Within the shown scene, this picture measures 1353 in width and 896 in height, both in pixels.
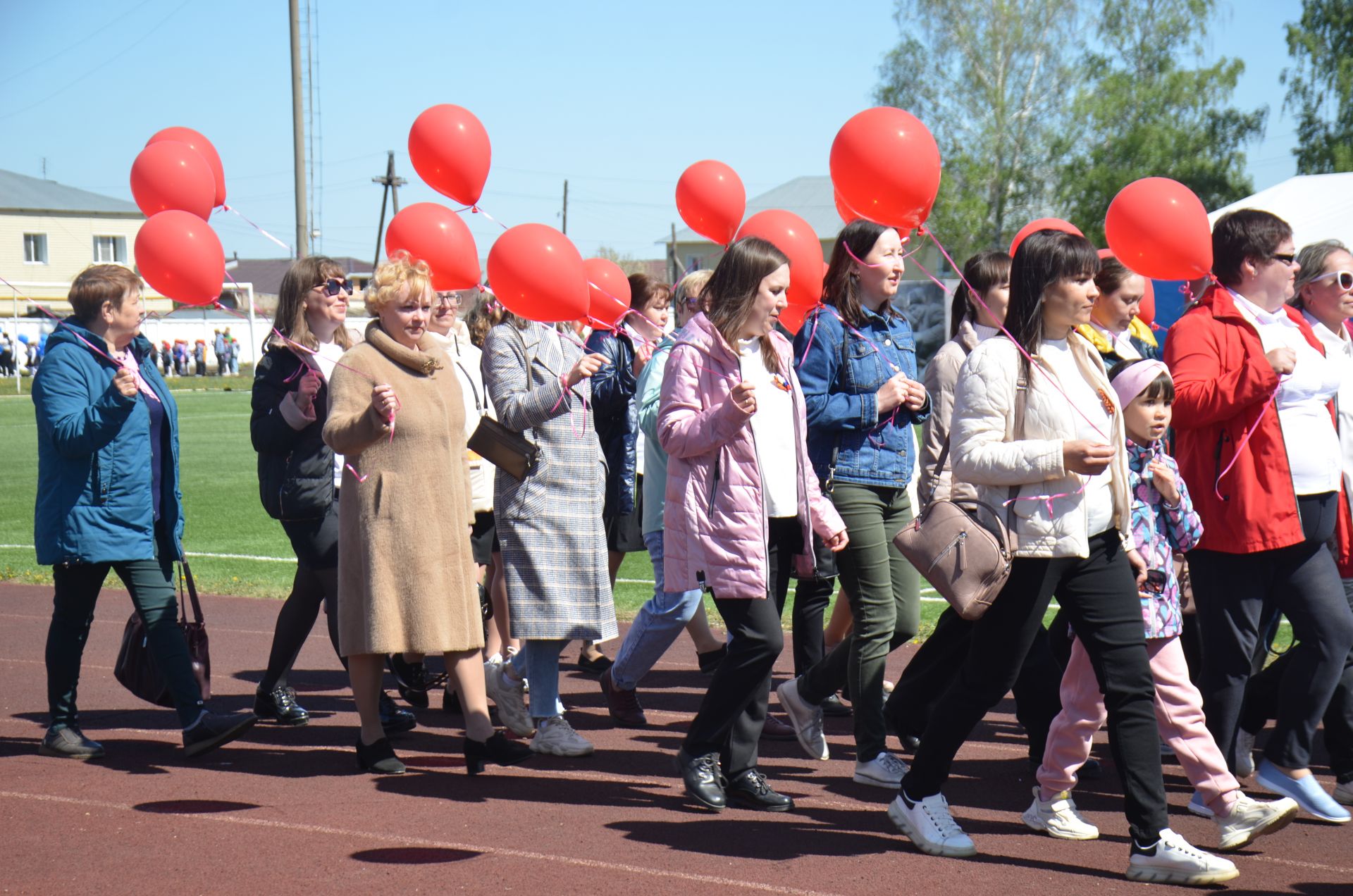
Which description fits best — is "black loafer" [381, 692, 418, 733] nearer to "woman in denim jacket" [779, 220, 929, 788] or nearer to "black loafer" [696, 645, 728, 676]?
"black loafer" [696, 645, 728, 676]

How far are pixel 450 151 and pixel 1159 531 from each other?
3.87 metres

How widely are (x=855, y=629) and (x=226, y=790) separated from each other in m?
2.49

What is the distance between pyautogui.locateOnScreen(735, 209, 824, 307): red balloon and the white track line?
2.64 metres

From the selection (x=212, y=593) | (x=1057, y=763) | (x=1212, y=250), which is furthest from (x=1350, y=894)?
(x=212, y=593)

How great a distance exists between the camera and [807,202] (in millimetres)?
96500

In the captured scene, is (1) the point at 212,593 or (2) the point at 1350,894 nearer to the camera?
(2) the point at 1350,894

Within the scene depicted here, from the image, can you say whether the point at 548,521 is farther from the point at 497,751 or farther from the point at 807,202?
the point at 807,202

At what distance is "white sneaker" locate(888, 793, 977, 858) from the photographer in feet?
14.6

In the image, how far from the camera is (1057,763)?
4.70 meters

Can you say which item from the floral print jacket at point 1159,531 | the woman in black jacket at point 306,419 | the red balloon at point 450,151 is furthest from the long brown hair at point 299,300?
the floral print jacket at point 1159,531

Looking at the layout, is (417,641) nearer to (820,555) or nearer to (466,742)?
(466,742)

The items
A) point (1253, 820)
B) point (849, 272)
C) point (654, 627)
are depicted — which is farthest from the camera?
point (654, 627)

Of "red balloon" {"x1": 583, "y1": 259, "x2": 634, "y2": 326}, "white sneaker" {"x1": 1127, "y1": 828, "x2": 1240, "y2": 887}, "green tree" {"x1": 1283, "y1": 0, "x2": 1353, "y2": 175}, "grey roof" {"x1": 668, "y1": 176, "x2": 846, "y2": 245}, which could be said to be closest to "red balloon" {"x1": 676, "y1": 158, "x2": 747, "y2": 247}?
"red balloon" {"x1": 583, "y1": 259, "x2": 634, "y2": 326}

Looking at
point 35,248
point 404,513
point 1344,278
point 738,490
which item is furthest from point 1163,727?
point 35,248
